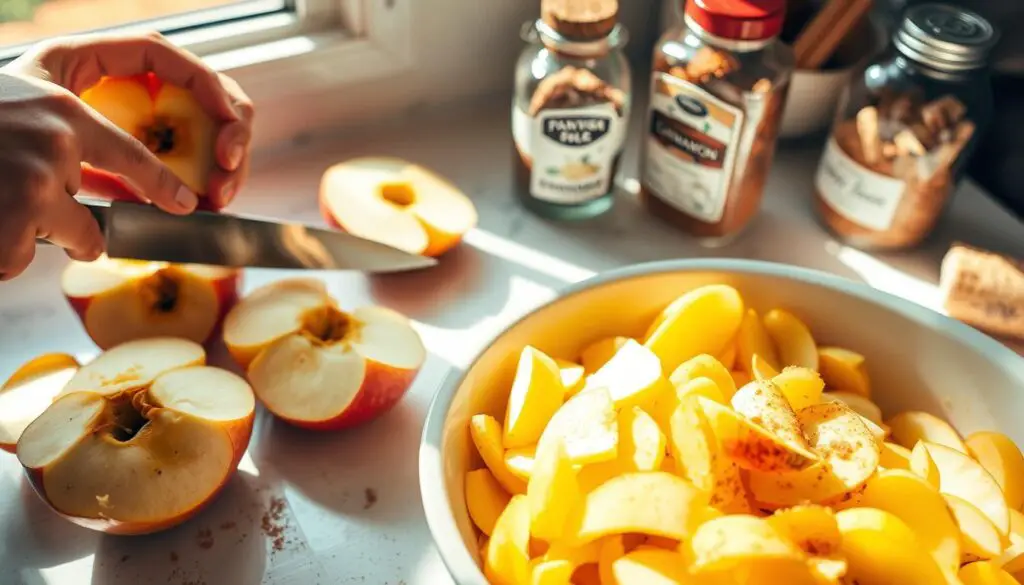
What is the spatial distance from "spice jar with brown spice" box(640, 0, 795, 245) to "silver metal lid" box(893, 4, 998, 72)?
0.32ft

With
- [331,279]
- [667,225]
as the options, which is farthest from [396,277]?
[667,225]

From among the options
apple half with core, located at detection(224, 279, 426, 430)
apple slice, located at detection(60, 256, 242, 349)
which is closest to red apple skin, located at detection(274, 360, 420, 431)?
apple half with core, located at detection(224, 279, 426, 430)

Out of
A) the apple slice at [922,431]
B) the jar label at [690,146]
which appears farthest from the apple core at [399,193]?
the apple slice at [922,431]

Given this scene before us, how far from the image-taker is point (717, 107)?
0.76m

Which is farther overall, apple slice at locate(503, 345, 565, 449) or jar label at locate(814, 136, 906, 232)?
jar label at locate(814, 136, 906, 232)

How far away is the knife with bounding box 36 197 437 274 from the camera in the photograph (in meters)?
0.63

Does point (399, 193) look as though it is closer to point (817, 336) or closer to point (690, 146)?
point (690, 146)

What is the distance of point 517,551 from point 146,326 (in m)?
0.34

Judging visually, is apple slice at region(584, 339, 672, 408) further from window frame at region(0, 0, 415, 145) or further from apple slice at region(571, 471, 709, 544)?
window frame at region(0, 0, 415, 145)

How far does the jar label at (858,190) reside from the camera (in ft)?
2.64

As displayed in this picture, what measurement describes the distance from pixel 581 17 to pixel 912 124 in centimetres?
30

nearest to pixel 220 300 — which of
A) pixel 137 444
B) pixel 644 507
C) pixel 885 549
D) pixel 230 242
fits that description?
pixel 230 242

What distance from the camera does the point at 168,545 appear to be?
599mm

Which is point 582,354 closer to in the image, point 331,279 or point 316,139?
point 331,279
